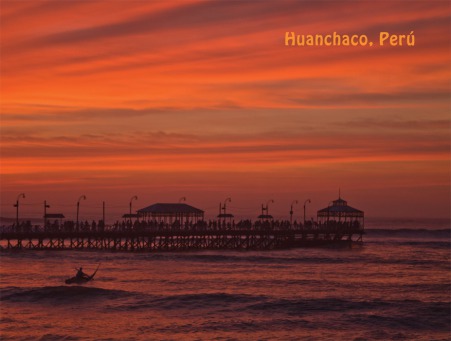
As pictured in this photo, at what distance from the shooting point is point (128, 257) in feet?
231

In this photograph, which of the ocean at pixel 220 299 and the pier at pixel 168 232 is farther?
the pier at pixel 168 232

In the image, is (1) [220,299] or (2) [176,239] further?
(2) [176,239]

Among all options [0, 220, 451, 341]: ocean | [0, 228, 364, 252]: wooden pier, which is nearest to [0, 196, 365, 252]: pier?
[0, 228, 364, 252]: wooden pier

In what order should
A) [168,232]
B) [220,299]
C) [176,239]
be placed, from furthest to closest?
1. [176,239]
2. [168,232]
3. [220,299]

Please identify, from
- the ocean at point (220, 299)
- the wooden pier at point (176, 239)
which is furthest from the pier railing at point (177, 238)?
the ocean at point (220, 299)

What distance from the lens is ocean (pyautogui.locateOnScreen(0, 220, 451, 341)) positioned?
119 ft

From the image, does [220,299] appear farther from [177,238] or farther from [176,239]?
[176,239]

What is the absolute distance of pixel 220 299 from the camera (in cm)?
4506

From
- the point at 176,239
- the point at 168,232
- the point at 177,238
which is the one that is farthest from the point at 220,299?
the point at 176,239

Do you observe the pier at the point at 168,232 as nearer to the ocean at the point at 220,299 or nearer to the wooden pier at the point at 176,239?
the wooden pier at the point at 176,239

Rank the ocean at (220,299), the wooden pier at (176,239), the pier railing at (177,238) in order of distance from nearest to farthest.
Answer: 1. the ocean at (220,299)
2. the pier railing at (177,238)
3. the wooden pier at (176,239)

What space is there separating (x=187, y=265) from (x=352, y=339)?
30.9m

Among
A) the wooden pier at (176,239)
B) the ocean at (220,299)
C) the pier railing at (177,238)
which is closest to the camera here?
the ocean at (220,299)

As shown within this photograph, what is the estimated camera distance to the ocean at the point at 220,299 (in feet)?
119
